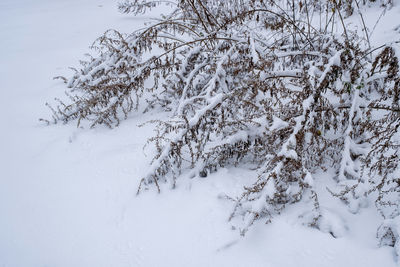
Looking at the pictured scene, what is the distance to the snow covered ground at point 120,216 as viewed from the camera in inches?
69.1

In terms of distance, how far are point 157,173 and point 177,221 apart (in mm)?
575

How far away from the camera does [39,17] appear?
895 cm

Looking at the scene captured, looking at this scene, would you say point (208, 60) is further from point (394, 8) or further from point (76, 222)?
point (394, 8)

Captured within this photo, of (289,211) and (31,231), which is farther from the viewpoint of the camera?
(31,231)

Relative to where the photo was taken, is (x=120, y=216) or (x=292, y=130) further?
(x=120, y=216)

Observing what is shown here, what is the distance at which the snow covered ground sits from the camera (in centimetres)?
175

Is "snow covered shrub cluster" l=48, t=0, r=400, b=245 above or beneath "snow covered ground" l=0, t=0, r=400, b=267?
above

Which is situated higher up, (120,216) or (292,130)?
(292,130)

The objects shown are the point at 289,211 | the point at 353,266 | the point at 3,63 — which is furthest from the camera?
the point at 3,63

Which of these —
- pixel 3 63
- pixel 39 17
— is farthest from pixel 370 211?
pixel 39 17

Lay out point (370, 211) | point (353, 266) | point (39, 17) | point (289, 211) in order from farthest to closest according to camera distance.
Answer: point (39, 17) < point (289, 211) < point (370, 211) < point (353, 266)

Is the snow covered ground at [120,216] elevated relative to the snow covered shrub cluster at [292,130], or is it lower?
lower

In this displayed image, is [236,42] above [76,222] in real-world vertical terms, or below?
above

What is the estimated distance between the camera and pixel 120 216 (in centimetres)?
226
